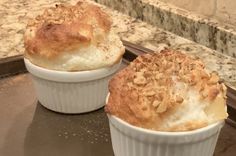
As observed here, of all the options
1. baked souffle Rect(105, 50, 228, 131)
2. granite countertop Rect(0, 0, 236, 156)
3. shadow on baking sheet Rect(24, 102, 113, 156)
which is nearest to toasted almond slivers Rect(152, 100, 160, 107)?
baked souffle Rect(105, 50, 228, 131)

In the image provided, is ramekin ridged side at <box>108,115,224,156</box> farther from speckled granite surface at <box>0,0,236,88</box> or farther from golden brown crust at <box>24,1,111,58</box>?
speckled granite surface at <box>0,0,236,88</box>

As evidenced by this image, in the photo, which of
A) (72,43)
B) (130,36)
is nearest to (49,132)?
(72,43)

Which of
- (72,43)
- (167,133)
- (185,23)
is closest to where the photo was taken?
(167,133)

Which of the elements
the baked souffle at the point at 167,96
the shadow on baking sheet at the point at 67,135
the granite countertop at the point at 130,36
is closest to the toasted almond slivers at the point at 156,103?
the baked souffle at the point at 167,96

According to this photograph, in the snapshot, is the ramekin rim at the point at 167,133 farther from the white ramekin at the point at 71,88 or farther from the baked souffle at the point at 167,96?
the white ramekin at the point at 71,88

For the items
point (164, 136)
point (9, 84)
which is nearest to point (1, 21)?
point (9, 84)

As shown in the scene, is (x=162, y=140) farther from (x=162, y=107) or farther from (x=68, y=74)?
(x=68, y=74)
